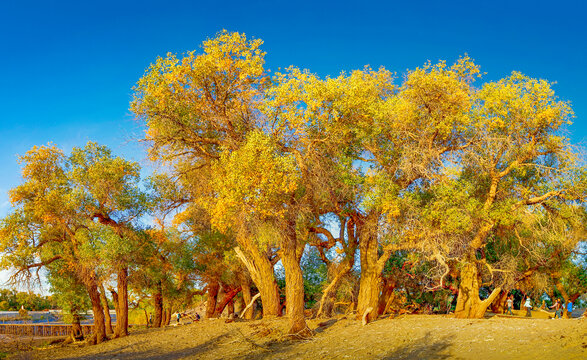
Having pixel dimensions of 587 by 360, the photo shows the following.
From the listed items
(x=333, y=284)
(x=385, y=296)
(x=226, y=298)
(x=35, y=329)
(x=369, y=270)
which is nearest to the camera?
(x=369, y=270)

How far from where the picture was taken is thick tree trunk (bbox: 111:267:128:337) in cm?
2223

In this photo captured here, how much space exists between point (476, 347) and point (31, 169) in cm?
1829

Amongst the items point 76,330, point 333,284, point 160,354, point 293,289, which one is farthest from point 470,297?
point 76,330

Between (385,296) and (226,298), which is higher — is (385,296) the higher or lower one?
the lower one

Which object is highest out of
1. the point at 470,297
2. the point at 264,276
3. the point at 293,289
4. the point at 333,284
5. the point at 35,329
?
the point at 264,276

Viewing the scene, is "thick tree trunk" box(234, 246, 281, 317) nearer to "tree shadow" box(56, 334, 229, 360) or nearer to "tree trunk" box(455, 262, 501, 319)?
"tree shadow" box(56, 334, 229, 360)

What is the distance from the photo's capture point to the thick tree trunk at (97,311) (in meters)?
22.2

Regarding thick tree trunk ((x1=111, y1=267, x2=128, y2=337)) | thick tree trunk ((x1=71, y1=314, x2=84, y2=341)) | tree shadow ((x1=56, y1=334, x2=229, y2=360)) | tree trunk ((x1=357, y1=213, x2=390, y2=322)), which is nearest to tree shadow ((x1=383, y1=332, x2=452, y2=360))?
tree trunk ((x1=357, y1=213, x2=390, y2=322))

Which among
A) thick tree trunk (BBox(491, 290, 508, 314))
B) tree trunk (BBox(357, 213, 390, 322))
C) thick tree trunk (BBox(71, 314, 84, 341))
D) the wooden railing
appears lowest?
thick tree trunk (BBox(491, 290, 508, 314))

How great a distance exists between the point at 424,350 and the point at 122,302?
51.3ft

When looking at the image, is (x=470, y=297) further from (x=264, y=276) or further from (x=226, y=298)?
(x=226, y=298)

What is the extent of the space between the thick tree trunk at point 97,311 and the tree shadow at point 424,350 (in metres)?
14.9

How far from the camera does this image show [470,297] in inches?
753

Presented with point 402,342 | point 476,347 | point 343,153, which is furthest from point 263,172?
point 476,347
